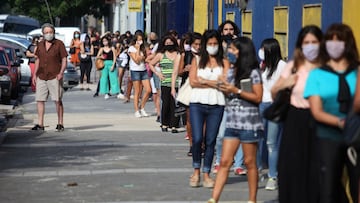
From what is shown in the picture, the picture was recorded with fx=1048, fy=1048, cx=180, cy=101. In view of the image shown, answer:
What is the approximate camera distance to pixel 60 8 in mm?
72812

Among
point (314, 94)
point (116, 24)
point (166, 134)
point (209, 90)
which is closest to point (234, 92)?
point (209, 90)

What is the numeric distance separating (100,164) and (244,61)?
4.39 metres

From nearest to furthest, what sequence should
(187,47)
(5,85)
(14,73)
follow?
1. (187,47)
2. (5,85)
3. (14,73)

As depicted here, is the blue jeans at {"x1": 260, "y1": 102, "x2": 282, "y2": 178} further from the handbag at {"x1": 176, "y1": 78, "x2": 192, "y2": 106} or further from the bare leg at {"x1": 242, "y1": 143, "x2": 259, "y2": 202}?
the bare leg at {"x1": 242, "y1": 143, "x2": 259, "y2": 202}

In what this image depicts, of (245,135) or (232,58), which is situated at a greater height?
(232,58)

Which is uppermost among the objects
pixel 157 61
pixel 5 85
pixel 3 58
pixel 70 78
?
pixel 157 61

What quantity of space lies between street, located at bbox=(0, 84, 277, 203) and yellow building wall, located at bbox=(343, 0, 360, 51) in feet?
6.73

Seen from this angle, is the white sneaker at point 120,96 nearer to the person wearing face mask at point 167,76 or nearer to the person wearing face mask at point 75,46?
the person wearing face mask at point 75,46

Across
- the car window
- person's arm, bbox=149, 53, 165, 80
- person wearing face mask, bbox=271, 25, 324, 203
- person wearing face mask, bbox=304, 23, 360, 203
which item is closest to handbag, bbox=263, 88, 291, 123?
person wearing face mask, bbox=271, 25, 324, 203

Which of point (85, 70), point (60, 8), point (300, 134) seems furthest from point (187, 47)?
point (60, 8)

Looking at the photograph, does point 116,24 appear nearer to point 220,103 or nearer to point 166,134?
point 166,134

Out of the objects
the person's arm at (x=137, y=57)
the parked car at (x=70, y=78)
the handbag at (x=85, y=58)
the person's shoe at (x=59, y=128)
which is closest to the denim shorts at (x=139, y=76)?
the person's arm at (x=137, y=57)

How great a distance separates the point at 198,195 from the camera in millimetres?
11500

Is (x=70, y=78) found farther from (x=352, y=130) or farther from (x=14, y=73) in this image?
(x=352, y=130)
